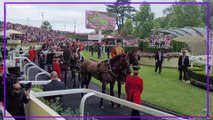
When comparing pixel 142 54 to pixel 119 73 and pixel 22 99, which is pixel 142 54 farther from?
pixel 22 99

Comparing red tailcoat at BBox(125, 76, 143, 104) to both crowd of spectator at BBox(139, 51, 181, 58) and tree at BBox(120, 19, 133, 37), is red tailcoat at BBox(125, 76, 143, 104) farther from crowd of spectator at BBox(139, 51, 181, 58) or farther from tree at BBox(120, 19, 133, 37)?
tree at BBox(120, 19, 133, 37)

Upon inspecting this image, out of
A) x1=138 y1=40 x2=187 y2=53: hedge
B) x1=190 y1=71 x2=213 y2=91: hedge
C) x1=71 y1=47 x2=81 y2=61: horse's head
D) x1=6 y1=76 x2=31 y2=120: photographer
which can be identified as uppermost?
x1=138 y1=40 x2=187 y2=53: hedge

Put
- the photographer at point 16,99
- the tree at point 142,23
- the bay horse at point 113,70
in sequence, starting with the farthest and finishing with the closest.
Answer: the tree at point 142,23 < the bay horse at point 113,70 < the photographer at point 16,99

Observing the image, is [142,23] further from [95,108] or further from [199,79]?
[95,108]

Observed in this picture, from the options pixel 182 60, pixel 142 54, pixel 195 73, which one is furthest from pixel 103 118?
pixel 142 54

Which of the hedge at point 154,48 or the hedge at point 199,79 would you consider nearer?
the hedge at point 199,79

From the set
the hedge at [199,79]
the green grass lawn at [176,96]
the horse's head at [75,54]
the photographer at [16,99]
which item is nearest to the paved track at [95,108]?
the green grass lawn at [176,96]

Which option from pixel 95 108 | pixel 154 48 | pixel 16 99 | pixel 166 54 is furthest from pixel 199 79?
pixel 16 99

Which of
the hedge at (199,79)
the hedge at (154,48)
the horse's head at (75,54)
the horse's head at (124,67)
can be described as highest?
the hedge at (154,48)

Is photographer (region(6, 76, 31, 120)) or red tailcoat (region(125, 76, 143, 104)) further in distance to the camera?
red tailcoat (region(125, 76, 143, 104))

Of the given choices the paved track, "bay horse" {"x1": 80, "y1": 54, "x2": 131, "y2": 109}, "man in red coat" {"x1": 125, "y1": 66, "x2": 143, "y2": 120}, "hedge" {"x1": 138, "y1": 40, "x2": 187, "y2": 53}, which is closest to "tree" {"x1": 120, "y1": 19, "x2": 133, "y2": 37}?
"hedge" {"x1": 138, "y1": 40, "x2": 187, "y2": 53}

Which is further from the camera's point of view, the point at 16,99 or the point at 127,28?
the point at 127,28

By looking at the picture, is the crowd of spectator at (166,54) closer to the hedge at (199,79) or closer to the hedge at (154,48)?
the hedge at (154,48)

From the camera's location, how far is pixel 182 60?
56.5 feet
